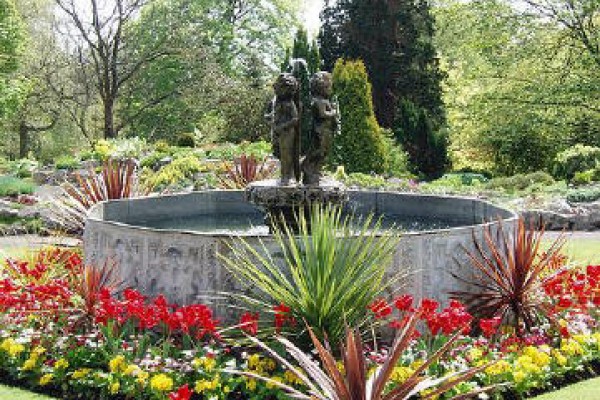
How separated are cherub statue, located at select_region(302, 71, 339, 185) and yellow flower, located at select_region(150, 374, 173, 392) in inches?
122

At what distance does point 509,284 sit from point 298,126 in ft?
8.38

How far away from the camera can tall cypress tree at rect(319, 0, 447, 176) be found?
27250mm

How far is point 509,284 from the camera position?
20.5 feet

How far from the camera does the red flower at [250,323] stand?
5357mm

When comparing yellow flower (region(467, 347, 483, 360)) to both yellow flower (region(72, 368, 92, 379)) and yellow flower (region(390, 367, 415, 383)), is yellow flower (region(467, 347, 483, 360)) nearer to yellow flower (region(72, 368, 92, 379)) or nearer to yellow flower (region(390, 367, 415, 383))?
yellow flower (region(390, 367, 415, 383))

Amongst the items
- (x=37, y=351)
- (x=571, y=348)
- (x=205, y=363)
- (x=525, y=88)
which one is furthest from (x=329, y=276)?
(x=525, y=88)

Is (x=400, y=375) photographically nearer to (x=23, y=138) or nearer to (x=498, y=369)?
(x=498, y=369)

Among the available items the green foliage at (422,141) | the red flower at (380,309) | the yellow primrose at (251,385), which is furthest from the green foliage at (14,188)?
the red flower at (380,309)

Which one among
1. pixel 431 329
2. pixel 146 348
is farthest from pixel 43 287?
pixel 431 329

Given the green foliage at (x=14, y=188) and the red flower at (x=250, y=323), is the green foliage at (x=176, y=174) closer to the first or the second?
the green foliage at (x=14, y=188)

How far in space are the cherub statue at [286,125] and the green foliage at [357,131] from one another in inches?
585

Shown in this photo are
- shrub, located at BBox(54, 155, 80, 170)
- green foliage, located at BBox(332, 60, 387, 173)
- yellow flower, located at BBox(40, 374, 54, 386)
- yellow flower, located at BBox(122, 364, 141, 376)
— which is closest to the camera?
yellow flower, located at BBox(122, 364, 141, 376)

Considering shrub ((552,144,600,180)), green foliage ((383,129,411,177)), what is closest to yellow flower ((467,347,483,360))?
shrub ((552,144,600,180))

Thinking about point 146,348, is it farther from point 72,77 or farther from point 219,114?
point 72,77
